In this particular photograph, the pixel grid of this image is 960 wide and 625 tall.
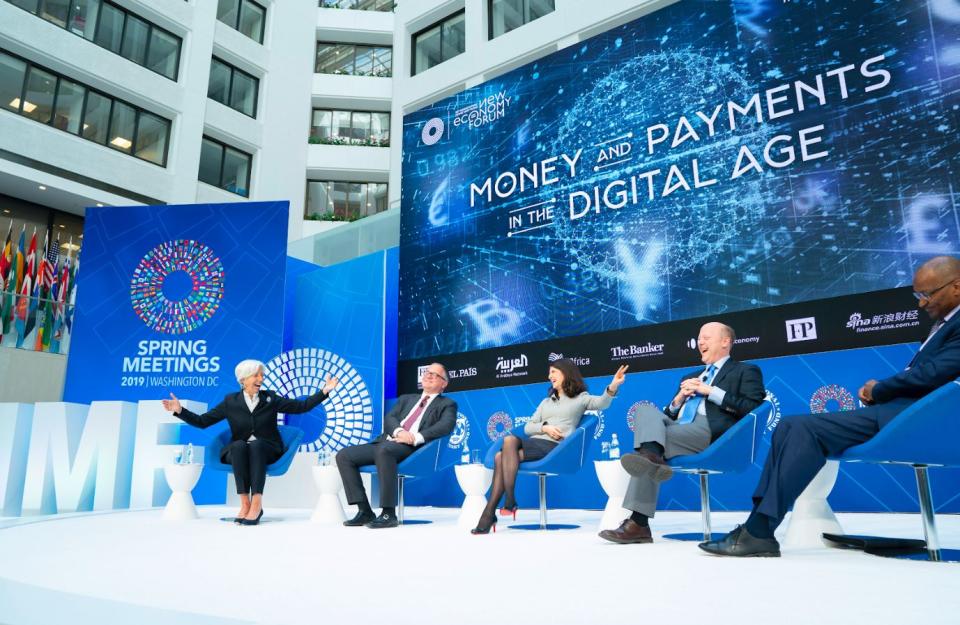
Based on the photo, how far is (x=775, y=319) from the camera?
16.5 ft

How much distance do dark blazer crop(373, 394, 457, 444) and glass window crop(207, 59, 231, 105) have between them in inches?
470

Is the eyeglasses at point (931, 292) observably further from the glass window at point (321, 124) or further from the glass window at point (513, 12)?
the glass window at point (321, 124)

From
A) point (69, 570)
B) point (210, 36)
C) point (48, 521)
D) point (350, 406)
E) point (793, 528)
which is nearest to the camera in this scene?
point (69, 570)

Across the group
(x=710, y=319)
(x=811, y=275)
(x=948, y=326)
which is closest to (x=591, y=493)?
(x=710, y=319)

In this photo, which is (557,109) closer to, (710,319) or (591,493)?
(710,319)

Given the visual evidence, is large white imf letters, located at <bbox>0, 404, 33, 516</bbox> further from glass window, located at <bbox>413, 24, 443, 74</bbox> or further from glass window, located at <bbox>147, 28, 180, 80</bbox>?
glass window, located at <bbox>147, 28, 180, 80</bbox>

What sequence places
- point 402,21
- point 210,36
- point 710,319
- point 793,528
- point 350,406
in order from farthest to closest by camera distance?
1. point 210,36
2. point 402,21
3. point 350,406
4. point 710,319
5. point 793,528

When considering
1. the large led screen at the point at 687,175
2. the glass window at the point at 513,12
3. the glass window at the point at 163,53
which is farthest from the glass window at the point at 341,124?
the large led screen at the point at 687,175

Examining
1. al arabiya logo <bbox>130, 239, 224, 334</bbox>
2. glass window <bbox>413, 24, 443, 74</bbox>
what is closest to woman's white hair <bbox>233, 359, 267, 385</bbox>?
al arabiya logo <bbox>130, 239, 224, 334</bbox>

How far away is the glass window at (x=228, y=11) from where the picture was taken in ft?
48.5

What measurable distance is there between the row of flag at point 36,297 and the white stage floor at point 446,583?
296 inches

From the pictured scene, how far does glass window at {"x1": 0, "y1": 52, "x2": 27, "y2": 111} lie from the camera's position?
36.4 ft

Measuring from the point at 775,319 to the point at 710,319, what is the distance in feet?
1.61

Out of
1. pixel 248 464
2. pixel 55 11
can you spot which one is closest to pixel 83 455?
pixel 248 464
